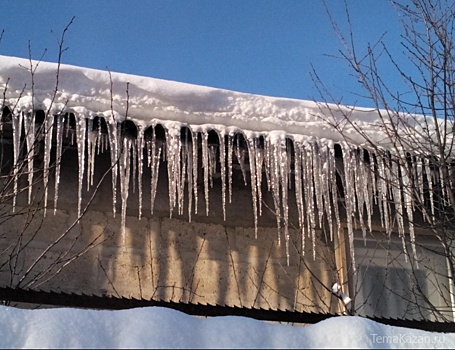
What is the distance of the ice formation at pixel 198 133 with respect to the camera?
389 centimetres

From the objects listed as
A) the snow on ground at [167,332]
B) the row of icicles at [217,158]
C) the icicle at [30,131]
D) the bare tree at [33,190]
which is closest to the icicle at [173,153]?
the row of icicles at [217,158]

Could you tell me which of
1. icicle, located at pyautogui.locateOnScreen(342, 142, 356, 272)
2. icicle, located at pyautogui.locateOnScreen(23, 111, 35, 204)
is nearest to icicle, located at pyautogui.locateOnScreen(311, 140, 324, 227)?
icicle, located at pyautogui.locateOnScreen(342, 142, 356, 272)

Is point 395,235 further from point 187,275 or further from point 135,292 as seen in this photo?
point 135,292

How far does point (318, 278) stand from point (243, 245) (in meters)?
0.61

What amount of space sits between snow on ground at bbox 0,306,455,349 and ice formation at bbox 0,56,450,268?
1.84 m

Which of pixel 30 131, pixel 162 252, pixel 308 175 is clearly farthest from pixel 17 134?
pixel 308 175

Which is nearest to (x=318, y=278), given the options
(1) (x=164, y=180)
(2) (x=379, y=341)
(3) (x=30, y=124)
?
(1) (x=164, y=180)

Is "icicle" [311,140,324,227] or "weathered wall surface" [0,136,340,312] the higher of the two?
"icicle" [311,140,324,227]

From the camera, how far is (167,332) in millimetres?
1930

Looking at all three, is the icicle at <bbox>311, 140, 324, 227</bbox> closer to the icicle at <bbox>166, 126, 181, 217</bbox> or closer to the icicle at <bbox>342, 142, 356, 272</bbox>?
the icicle at <bbox>342, 142, 356, 272</bbox>

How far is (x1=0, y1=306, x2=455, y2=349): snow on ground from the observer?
189 centimetres

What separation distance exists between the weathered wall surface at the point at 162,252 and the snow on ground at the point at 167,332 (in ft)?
7.41

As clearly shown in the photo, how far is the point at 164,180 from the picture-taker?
481 cm

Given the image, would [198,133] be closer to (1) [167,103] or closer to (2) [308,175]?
(1) [167,103]
